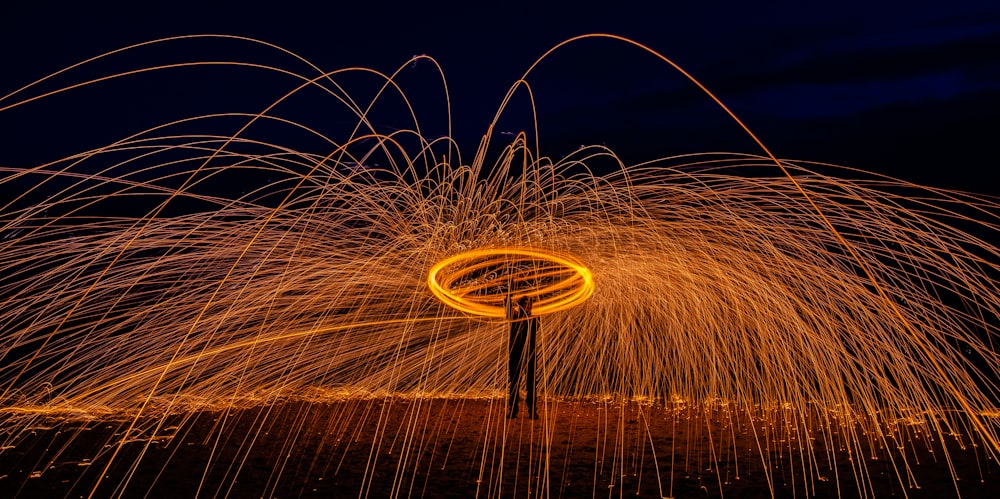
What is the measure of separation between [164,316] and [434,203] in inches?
145

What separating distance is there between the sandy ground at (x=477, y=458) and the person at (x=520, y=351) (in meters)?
0.21

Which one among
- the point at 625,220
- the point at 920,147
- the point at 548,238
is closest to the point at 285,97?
the point at 548,238

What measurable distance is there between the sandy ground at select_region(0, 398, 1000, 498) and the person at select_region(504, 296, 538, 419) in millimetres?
206

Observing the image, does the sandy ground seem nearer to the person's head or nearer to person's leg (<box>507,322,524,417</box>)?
person's leg (<box>507,322,524,417</box>)

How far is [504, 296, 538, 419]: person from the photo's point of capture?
26.3 ft

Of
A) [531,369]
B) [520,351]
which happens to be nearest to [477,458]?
[531,369]

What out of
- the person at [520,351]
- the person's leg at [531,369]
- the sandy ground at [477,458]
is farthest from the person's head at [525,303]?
the sandy ground at [477,458]

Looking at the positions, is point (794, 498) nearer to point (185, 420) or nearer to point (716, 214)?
point (716, 214)

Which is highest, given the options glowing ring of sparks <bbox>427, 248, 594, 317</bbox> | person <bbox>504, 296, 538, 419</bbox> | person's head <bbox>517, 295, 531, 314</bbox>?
glowing ring of sparks <bbox>427, 248, 594, 317</bbox>

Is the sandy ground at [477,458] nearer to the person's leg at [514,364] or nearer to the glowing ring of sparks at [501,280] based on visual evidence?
the person's leg at [514,364]

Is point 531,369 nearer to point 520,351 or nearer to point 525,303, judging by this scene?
point 520,351

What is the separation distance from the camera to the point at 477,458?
20.5 feet

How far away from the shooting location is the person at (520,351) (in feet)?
26.3

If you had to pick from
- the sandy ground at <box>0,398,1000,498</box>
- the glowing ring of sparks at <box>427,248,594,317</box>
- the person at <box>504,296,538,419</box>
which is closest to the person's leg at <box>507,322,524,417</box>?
the person at <box>504,296,538,419</box>
